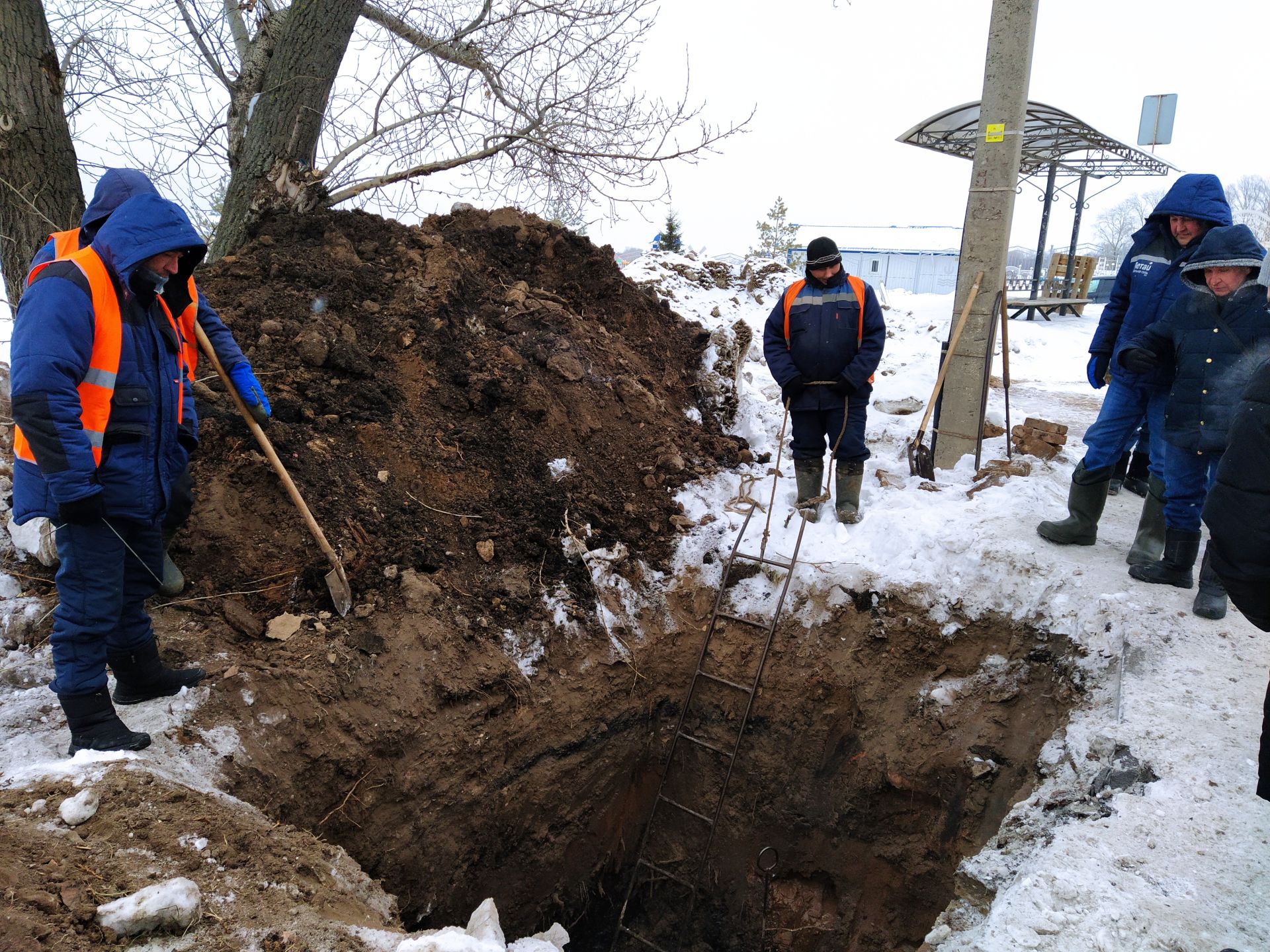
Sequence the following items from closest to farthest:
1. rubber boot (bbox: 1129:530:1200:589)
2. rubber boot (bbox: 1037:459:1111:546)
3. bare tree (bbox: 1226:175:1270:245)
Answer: rubber boot (bbox: 1129:530:1200:589), rubber boot (bbox: 1037:459:1111:546), bare tree (bbox: 1226:175:1270:245)

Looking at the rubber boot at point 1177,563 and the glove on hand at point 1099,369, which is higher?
the glove on hand at point 1099,369

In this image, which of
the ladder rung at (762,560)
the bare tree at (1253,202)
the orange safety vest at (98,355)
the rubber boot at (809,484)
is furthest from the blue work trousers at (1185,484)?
the bare tree at (1253,202)

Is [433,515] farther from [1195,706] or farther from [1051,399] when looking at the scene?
[1051,399]

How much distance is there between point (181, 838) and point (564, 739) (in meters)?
2.39

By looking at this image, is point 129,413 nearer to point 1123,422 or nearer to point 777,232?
point 1123,422

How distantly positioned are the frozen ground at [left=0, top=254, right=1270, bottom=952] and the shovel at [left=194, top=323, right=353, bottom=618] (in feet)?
2.92

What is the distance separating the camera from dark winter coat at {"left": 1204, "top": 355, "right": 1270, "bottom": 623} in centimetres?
231

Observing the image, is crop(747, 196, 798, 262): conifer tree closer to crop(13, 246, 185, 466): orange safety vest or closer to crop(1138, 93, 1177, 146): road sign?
crop(1138, 93, 1177, 146): road sign

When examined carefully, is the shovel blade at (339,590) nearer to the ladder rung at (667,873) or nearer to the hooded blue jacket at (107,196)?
the hooded blue jacket at (107,196)

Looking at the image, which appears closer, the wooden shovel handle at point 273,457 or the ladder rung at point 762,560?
the wooden shovel handle at point 273,457

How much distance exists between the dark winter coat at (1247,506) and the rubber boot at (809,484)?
10.3 ft

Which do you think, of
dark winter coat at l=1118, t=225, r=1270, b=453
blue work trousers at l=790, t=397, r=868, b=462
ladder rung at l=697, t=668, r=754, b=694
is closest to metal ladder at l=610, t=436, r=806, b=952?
ladder rung at l=697, t=668, r=754, b=694

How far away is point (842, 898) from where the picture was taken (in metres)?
4.79

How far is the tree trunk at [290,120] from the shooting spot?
18.1 feet
